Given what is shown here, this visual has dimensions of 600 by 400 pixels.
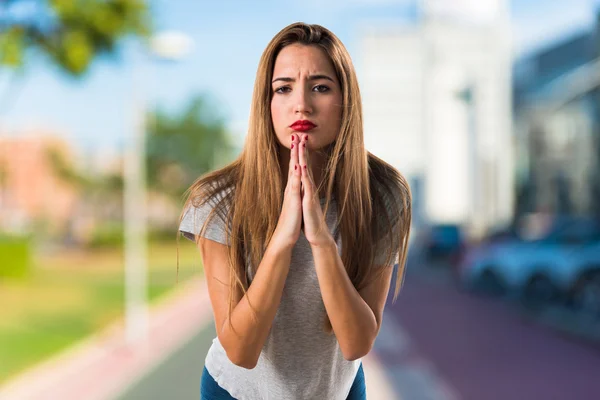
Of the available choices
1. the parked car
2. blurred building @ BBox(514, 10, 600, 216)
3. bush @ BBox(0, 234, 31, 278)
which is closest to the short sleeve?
the parked car

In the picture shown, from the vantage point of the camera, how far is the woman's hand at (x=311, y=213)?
1.31 metres

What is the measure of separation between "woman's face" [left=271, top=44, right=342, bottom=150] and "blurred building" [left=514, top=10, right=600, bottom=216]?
29.3 metres

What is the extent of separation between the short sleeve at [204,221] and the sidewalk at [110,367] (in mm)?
6003

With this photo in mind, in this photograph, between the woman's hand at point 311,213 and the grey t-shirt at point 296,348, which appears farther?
the grey t-shirt at point 296,348

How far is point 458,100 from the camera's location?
54094 mm

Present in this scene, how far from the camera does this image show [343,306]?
1354mm

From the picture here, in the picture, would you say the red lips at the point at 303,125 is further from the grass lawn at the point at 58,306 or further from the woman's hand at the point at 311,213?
the grass lawn at the point at 58,306

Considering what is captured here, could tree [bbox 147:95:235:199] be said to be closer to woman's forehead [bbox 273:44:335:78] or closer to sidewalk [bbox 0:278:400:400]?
sidewalk [bbox 0:278:400:400]

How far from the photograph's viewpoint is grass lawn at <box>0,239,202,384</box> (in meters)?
11.7

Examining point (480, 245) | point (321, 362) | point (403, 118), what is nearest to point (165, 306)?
point (480, 245)

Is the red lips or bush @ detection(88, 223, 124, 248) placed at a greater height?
the red lips

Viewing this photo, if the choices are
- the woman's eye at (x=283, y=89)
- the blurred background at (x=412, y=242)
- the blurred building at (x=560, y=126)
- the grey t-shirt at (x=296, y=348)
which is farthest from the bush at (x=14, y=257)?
the woman's eye at (x=283, y=89)

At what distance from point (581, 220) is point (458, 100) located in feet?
132

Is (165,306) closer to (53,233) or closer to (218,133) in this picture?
(53,233)
